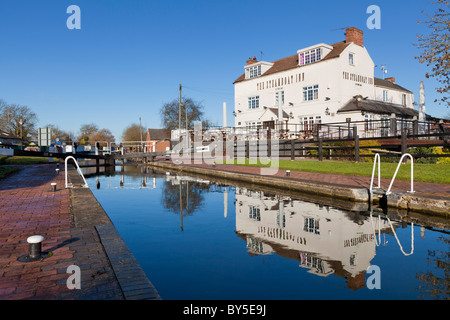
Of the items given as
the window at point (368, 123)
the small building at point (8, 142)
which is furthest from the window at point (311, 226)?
the window at point (368, 123)

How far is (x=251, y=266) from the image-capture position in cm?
443

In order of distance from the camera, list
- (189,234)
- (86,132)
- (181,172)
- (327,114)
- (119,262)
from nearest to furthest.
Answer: (119,262), (189,234), (181,172), (327,114), (86,132)

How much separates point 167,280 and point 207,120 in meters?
64.7

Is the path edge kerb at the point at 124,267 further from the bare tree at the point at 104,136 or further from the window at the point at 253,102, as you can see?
the bare tree at the point at 104,136

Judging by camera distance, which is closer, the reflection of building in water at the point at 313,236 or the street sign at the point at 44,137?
the reflection of building in water at the point at 313,236

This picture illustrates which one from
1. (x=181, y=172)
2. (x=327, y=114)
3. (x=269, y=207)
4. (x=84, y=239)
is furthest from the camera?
(x=327, y=114)

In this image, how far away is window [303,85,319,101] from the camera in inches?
1238

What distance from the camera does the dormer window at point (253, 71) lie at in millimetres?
37938

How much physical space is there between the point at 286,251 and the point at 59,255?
3.37 m

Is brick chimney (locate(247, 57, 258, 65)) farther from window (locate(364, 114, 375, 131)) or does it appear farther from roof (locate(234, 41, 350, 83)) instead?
window (locate(364, 114, 375, 131))

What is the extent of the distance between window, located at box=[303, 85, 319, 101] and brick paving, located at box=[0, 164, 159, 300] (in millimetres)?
28006

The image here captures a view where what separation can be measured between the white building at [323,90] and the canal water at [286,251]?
21.4 meters
